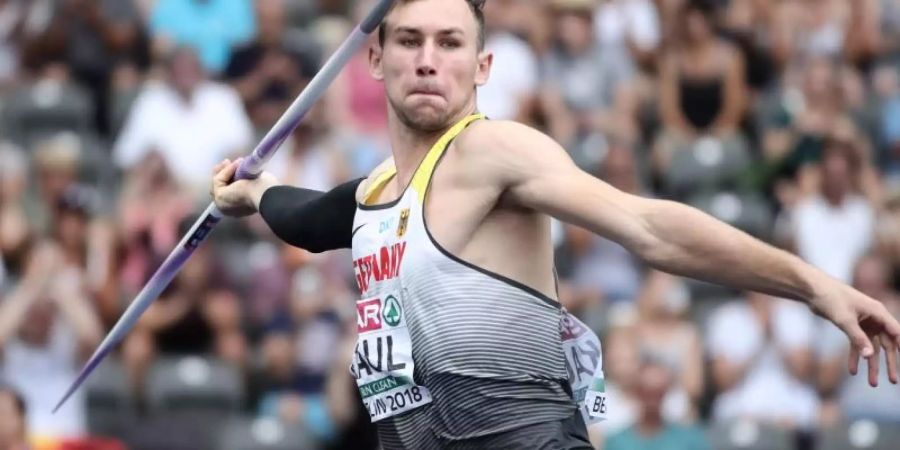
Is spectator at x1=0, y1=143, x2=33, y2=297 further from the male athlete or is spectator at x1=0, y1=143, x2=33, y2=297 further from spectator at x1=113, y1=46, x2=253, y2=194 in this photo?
the male athlete

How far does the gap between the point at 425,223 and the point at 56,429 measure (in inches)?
268

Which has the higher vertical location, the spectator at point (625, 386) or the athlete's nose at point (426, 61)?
the athlete's nose at point (426, 61)

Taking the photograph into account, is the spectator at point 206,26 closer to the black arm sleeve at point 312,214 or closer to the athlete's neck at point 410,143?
the black arm sleeve at point 312,214

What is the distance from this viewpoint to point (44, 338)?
11.6 meters

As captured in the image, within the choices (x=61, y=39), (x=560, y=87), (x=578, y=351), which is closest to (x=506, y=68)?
(x=560, y=87)

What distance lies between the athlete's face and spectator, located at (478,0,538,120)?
800cm

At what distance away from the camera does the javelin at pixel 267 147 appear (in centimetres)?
531

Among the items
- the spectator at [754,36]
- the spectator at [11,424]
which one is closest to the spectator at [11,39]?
the spectator at [754,36]

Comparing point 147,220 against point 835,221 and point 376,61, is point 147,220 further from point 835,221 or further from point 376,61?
point 376,61

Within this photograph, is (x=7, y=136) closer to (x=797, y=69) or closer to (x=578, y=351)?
(x=797, y=69)

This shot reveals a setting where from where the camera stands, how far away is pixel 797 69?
1402 cm

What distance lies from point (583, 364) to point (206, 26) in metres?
9.64


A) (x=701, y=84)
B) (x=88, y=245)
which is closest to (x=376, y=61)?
(x=88, y=245)

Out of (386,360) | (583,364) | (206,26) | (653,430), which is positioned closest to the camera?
(386,360)
